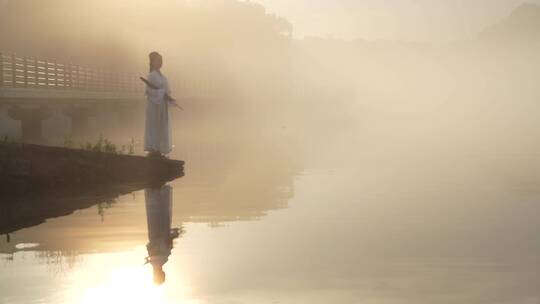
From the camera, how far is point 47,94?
38219 millimetres

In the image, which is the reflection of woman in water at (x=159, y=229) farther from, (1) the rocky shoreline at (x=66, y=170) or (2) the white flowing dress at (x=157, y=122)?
(2) the white flowing dress at (x=157, y=122)

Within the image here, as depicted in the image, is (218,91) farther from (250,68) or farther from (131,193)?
(131,193)

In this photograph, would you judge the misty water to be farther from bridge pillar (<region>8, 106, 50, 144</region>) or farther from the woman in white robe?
bridge pillar (<region>8, 106, 50, 144</region>)

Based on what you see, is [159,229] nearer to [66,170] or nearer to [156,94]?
[66,170]

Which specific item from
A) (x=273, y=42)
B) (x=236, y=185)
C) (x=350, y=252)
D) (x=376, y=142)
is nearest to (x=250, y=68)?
(x=273, y=42)

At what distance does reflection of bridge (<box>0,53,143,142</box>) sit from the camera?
116 feet

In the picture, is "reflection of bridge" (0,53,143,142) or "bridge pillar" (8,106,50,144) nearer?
"reflection of bridge" (0,53,143,142)

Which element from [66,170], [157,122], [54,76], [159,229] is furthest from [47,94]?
[159,229]

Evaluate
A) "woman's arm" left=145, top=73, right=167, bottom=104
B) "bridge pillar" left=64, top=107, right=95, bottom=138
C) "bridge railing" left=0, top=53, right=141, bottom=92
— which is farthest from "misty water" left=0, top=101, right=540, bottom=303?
"bridge pillar" left=64, top=107, right=95, bottom=138

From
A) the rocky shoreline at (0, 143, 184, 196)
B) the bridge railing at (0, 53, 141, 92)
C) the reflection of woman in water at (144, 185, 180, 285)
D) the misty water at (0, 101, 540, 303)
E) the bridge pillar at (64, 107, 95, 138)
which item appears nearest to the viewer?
the misty water at (0, 101, 540, 303)

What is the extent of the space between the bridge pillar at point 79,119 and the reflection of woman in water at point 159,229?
77.7ft

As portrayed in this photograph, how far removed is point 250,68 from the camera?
115 meters

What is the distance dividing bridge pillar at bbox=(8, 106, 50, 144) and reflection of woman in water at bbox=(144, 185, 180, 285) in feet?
62.6

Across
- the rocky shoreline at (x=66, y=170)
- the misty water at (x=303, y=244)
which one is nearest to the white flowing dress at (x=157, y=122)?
the rocky shoreline at (x=66, y=170)
